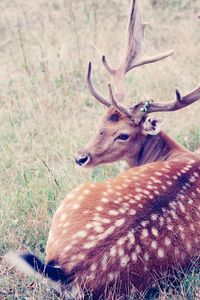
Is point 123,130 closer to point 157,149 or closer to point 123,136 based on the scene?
point 123,136

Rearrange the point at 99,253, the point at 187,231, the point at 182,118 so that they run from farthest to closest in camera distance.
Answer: the point at 182,118 < the point at 187,231 < the point at 99,253

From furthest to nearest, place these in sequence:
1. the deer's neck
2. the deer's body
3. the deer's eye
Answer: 1. the deer's neck
2. the deer's eye
3. the deer's body

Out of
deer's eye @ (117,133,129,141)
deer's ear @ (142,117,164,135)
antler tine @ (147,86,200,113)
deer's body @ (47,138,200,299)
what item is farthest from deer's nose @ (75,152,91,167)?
deer's body @ (47,138,200,299)

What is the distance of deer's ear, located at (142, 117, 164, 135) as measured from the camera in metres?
5.16

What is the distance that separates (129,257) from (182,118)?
10.5 ft

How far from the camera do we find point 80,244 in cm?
380

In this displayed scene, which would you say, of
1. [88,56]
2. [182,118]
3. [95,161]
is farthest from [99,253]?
[88,56]

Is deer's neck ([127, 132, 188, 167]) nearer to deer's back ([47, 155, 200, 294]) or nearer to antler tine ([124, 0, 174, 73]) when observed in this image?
antler tine ([124, 0, 174, 73])

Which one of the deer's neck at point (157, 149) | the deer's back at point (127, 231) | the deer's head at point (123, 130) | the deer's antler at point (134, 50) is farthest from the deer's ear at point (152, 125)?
the deer's back at point (127, 231)

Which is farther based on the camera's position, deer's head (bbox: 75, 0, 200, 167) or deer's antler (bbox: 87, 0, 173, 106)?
deer's antler (bbox: 87, 0, 173, 106)

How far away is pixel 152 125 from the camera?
520cm

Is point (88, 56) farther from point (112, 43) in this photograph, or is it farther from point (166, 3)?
point (166, 3)

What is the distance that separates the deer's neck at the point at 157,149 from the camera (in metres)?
5.38

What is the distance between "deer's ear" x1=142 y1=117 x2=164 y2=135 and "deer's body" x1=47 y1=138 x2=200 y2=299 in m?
0.78
